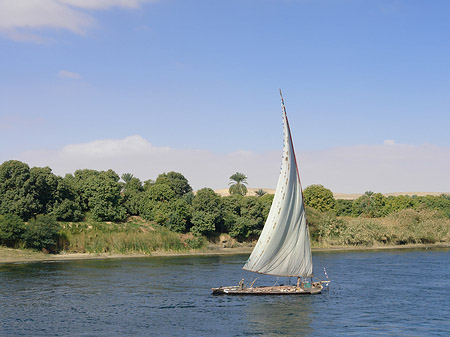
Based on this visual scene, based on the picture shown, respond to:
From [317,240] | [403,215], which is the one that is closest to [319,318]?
[317,240]

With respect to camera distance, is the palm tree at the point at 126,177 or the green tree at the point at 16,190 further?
the palm tree at the point at 126,177

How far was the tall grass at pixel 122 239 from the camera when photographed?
3880 inches

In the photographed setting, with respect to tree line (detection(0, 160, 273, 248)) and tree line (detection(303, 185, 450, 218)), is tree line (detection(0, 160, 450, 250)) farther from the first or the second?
tree line (detection(303, 185, 450, 218))

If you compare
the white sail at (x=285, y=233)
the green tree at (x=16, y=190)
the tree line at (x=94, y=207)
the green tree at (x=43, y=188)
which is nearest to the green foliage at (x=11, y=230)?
the tree line at (x=94, y=207)

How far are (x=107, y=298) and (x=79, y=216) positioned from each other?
2219 inches

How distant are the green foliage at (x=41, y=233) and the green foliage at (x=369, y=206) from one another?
90629mm

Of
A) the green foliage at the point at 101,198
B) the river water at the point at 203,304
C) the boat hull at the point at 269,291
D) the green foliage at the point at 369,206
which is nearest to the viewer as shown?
the river water at the point at 203,304

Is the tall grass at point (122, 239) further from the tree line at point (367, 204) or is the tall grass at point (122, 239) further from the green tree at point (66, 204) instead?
the tree line at point (367, 204)

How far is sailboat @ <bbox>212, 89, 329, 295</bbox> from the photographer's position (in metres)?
55.0

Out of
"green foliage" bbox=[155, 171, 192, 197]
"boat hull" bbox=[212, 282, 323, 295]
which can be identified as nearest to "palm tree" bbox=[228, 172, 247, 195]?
"green foliage" bbox=[155, 171, 192, 197]

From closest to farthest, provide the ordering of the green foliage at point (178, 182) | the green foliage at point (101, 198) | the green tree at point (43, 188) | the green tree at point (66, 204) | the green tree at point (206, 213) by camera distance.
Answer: the green tree at point (43, 188) < the green tree at point (66, 204) < the green foliage at point (101, 198) < the green tree at point (206, 213) < the green foliage at point (178, 182)

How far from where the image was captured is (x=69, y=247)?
9738 centimetres

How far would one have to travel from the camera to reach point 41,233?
91938 millimetres

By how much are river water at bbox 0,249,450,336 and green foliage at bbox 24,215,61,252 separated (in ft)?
35.1
